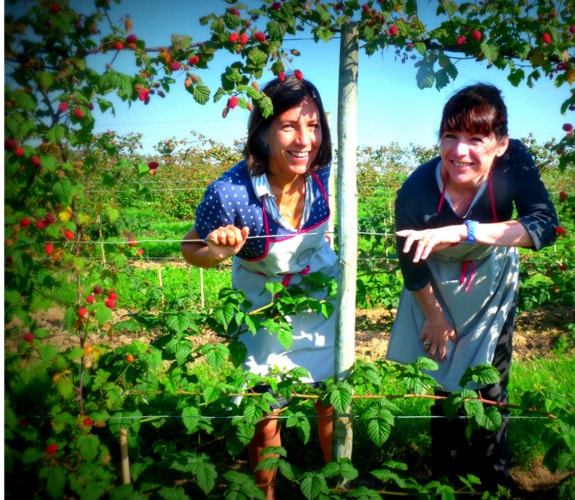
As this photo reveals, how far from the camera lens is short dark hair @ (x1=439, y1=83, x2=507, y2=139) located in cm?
176

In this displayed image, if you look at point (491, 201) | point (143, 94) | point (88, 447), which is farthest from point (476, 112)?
point (88, 447)

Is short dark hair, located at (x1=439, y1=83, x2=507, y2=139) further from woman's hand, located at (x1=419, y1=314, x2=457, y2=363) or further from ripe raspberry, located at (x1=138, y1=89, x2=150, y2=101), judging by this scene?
ripe raspberry, located at (x1=138, y1=89, x2=150, y2=101)

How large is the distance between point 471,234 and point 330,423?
3.22 ft

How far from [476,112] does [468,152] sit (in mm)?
126

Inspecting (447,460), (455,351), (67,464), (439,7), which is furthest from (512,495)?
(439,7)

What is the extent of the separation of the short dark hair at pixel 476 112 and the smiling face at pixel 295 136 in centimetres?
44

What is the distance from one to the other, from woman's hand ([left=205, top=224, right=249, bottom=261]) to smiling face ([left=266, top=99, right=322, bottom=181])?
326 millimetres

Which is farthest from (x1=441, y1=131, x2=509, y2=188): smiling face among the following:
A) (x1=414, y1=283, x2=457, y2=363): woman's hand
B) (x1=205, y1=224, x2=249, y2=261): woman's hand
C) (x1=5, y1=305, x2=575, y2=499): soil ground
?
(x1=5, y1=305, x2=575, y2=499): soil ground

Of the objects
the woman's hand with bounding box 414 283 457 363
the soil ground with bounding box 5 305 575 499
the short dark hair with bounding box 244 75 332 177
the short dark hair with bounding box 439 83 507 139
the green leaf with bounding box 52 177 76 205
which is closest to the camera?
the green leaf with bounding box 52 177 76 205

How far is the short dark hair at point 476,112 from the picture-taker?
176cm

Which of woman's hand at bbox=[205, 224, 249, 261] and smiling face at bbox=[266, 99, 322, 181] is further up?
smiling face at bbox=[266, 99, 322, 181]

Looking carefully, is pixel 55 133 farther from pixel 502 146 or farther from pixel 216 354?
pixel 502 146

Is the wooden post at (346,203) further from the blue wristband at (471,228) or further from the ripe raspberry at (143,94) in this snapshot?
the ripe raspberry at (143,94)

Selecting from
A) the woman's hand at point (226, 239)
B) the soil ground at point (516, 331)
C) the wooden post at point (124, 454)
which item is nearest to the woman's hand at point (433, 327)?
the woman's hand at point (226, 239)
